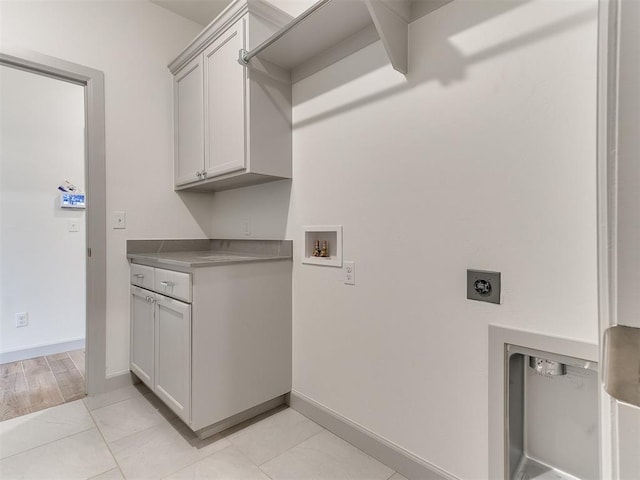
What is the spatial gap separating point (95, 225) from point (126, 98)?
35.7 inches

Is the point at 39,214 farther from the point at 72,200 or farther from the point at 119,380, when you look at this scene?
the point at 119,380

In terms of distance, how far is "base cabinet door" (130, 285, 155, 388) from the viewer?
1.95 metres

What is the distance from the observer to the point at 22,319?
283cm

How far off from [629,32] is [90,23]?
111 inches

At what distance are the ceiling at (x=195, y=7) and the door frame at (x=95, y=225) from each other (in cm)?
74

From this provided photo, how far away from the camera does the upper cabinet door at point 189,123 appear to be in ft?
7.07

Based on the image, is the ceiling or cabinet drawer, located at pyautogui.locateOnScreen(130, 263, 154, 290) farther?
the ceiling

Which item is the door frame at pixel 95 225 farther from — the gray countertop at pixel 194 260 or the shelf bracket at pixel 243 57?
the shelf bracket at pixel 243 57

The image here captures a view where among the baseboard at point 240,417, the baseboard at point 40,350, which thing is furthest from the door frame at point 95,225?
the baseboard at point 40,350

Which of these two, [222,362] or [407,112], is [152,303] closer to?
[222,362]

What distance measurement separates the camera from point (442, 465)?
4.28ft

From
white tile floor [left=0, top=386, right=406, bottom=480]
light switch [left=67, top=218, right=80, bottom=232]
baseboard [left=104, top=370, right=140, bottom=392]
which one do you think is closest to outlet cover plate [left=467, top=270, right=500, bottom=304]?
white tile floor [left=0, top=386, right=406, bottom=480]

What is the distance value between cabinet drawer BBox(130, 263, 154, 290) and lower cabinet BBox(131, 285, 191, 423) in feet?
0.12

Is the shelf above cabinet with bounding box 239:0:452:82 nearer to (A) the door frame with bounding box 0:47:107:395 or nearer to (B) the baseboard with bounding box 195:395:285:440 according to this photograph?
(A) the door frame with bounding box 0:47:107:395
